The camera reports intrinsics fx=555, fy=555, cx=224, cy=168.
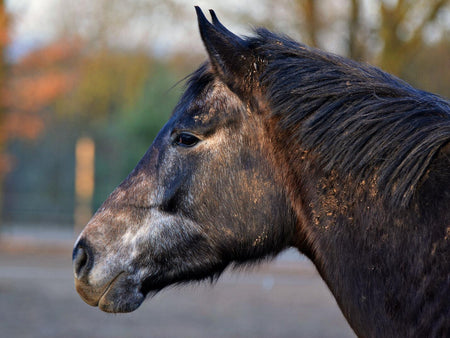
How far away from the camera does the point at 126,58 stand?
13570 mm

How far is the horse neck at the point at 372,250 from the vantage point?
1814mm

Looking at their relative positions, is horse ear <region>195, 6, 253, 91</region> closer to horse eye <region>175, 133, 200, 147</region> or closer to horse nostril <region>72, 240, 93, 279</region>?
horse eye <region>175, 133, 200, 147</region>

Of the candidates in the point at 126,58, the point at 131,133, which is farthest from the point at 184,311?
the point at 131,133

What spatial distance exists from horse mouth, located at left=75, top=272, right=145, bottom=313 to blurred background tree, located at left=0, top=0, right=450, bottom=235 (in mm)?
7602

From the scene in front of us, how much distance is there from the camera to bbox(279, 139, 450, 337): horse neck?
71.4 inches

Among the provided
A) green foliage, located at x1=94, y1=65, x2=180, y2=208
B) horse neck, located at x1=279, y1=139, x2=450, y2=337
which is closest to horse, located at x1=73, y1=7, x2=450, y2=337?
horse neck, located at x1=279, y1=139, x2=450, y2=337

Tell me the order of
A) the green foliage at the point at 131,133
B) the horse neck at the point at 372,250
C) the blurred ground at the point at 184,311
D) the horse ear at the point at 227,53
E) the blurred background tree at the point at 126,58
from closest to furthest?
1. the horse neck at the point at 372,250
2. the horse ear at the point at 227,53
3. the blurred ground at the point at 184,311
4. the blurred background tree at the point at 126,58
5. the green foliage at the point at 131,133

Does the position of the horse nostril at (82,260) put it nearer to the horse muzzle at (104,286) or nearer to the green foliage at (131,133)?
the horse muzzle at (104,286)

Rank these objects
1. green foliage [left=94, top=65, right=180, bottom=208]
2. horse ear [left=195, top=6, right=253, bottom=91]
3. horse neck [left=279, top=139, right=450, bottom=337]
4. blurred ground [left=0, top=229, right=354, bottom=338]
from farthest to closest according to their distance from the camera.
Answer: green foliage [left=94, top=65, right=180, bottom=208], blurred ground [left=0, top=229, right=354, bottom=338], horse ear [left=195, top=6, right=253, bottom=91], horse neck [left=279, top=139, right=450, bottom=337]

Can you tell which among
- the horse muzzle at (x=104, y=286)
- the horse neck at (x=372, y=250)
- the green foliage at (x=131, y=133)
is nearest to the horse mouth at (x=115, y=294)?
the horse muzzle at (x=104, y=286)

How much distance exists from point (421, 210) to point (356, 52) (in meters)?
9.23

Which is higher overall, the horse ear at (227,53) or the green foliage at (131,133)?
the horse ear at (227,53)

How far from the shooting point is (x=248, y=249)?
2238mm

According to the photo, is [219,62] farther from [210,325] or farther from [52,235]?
[52,235]
